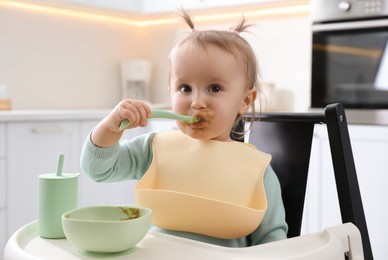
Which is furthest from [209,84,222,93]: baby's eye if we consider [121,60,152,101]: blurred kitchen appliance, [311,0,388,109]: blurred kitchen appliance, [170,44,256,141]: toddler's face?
[121,60,152,101]: blurred kitchen appliance

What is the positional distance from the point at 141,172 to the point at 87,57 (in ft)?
7.81

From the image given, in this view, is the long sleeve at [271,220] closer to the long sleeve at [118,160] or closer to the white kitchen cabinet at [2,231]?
the long sleeve at [118,160]

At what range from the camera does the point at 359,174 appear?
2.30 meters

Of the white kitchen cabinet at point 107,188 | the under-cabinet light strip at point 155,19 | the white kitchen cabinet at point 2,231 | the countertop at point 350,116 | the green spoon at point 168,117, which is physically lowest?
the white kitchen cabinet at point 2,231

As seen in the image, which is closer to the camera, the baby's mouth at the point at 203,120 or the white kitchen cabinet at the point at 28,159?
the baby's mouth at the point at 203,120

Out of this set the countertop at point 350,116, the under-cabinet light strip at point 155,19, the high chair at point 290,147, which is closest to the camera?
the high chair at point 290,147

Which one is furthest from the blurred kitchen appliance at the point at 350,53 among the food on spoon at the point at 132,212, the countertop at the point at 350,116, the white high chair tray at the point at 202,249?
the food on spoon at the point at 132,212

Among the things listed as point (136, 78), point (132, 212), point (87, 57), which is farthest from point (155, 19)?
point (132, 212)

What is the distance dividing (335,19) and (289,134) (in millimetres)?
1447

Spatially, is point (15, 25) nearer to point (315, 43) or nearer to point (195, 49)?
point (315, 43)

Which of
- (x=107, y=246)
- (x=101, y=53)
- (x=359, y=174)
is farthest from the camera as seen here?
(x=101, y=53)

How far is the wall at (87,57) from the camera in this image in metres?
3.06

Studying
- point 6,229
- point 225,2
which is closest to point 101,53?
point 225,2

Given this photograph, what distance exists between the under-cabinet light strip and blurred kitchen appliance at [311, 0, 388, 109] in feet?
1.42
